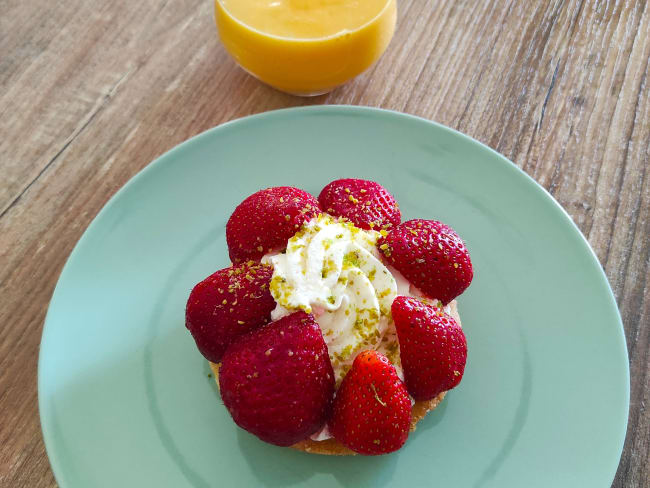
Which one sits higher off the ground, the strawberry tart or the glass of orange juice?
the glass of orange juice

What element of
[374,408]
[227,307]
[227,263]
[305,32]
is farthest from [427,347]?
[305,32]

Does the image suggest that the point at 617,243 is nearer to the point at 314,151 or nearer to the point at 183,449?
the point at 314,151

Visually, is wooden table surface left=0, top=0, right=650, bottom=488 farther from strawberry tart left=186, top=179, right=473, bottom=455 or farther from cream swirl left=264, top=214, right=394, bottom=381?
cream swirl left=264, top=214, right=394, bottom=381

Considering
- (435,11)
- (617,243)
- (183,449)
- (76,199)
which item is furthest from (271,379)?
(435,11)

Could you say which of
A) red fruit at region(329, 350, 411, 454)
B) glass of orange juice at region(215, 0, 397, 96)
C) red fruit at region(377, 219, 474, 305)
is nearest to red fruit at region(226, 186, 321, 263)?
red fruit at region(377, 219, 474, 305)

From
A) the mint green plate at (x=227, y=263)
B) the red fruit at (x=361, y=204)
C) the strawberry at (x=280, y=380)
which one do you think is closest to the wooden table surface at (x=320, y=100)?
the mint green plate at (x=227, y=263)

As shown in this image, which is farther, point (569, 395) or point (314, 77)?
point (314, 77)

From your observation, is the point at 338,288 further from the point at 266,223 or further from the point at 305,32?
the point at 305,32

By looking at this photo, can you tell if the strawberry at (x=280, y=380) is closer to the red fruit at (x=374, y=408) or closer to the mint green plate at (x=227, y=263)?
the red fruit at (x=374, y=408)
